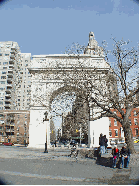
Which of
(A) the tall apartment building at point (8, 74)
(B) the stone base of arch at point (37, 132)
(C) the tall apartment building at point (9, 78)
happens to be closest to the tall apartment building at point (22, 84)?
(C) the tall apartment building at point (9, 78)

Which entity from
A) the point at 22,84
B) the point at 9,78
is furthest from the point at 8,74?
the point at 22,84

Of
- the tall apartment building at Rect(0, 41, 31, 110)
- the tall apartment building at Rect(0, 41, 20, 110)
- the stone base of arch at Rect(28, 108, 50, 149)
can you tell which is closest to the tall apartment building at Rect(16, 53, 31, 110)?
the tall apartment building at Rect(0, 41, 31, 110)

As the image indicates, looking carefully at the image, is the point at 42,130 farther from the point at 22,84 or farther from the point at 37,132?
the point at 22,84

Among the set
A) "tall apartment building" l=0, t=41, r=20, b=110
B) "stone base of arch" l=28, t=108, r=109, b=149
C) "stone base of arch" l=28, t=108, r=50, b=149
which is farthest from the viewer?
"tall apartment building" l=0, t=41, r=20, b=110

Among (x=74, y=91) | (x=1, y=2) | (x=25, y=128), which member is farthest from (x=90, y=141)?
(x=25, y=128)

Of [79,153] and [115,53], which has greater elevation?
[115,53]

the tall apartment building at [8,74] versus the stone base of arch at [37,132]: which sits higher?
the tall apartment building at [8,74]

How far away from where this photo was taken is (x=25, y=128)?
166ft

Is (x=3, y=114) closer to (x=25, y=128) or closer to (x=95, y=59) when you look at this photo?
(x=25, y=128)

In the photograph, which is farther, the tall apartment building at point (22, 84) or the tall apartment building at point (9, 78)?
the tall apartment building at point (22, 84)

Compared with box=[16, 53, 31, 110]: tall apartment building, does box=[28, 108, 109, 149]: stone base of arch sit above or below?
below

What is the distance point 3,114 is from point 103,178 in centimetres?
4933

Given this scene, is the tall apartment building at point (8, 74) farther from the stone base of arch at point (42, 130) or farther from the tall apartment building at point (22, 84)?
the stone base of arch at point (42, 130)

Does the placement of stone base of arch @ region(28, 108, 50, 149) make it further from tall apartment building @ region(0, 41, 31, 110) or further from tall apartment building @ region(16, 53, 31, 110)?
tall apartment building @ region(16, 53, 31, 110)
